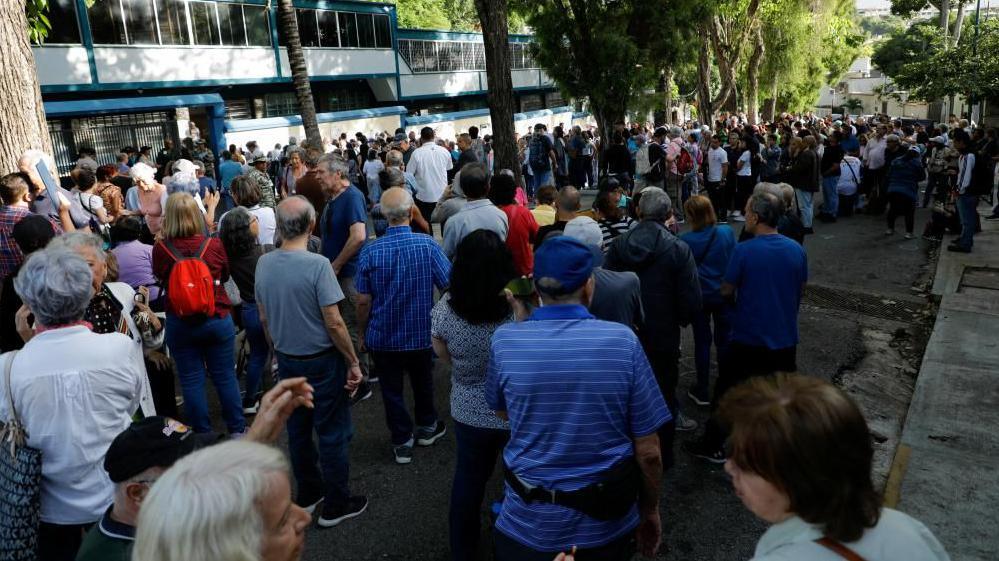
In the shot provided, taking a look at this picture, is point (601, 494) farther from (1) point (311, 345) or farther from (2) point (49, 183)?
(2) point (49, 183)

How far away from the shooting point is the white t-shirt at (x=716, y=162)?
1227 centimetres

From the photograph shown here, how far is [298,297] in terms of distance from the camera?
3777mm

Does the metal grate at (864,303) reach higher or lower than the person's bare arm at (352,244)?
lower

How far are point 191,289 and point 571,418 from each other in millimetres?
2856

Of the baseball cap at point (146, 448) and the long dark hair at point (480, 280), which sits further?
the long dark hair at point (480, 280)

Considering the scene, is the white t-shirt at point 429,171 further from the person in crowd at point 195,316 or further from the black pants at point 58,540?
the black pants at point 58,540

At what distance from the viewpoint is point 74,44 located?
21.9m

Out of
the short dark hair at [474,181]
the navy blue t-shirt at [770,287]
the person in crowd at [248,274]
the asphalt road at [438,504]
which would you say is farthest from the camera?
the short dark hair at [474,181]

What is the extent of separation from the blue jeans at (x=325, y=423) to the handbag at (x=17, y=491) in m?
1.46

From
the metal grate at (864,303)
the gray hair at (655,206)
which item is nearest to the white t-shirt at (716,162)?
the metal grate at (864,303)

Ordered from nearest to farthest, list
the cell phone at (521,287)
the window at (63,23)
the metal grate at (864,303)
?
the cell phone at (521,287) → the metal grate at (864,303) → the window at (63,23)

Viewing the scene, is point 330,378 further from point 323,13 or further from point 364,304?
point 323,13

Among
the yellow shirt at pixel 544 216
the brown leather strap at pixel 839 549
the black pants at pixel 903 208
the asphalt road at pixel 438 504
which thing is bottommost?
the asphalt road at pixel 438 504

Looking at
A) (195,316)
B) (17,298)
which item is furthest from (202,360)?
(17,298)
